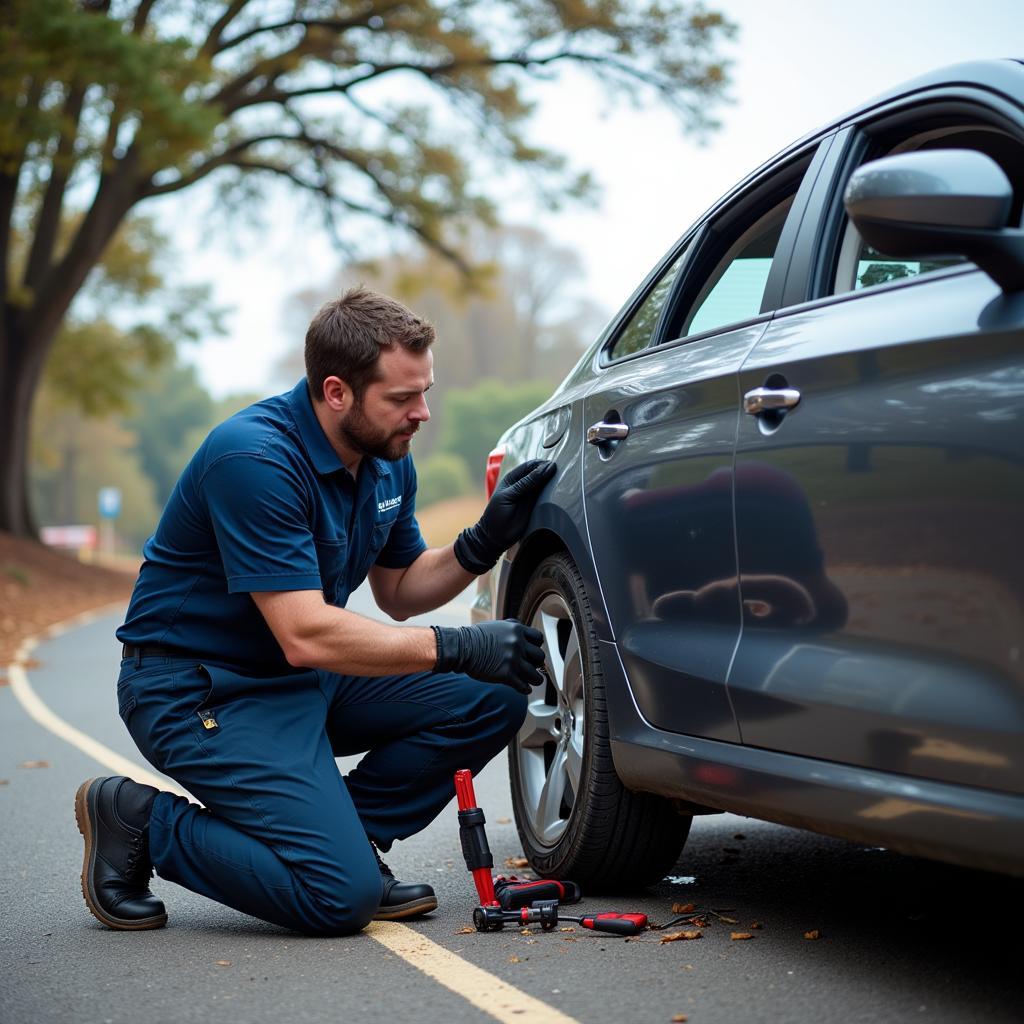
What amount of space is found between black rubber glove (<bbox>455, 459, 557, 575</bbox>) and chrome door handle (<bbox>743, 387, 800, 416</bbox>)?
1108 mm

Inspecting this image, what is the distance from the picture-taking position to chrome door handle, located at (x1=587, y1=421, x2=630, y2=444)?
3912 millimetres

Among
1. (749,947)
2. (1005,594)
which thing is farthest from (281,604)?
(1005,594)

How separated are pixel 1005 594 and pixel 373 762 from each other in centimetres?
223

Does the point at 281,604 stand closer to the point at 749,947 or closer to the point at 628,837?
the point at 628,837

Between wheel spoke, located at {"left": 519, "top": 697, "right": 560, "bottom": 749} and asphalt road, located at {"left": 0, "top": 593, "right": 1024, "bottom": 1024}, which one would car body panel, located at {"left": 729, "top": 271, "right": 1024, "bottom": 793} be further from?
wheel spoke, located at {"left": 519, "top": 697, "right": 560, "bottom": 749}

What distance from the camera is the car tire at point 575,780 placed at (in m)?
3.94

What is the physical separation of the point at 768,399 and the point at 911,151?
59 cm

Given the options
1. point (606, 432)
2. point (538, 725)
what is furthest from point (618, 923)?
point (606, 432)

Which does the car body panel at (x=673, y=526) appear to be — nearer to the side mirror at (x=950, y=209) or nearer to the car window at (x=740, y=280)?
the car window at (x=740, y=280)

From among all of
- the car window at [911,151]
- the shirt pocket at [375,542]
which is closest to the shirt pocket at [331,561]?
the shirt pocket at [375,542]

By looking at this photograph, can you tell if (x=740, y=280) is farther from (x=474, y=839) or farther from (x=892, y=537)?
(x=474, y=839)

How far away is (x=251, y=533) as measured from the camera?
12.9 feet

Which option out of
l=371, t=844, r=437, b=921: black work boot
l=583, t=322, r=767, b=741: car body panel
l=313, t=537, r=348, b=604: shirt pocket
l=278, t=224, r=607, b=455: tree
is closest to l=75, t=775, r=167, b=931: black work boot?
l=371, t=844, r=437, b=921: black work boot

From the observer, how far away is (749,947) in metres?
3.53
